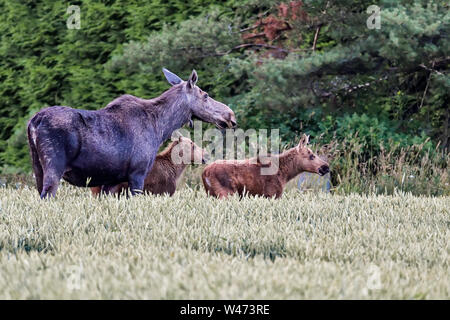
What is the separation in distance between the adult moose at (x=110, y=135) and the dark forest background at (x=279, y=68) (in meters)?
3.79

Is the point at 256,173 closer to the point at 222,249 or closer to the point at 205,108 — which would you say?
the point at 205,108

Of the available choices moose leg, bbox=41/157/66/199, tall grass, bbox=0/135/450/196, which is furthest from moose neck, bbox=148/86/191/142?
tall grass, bbox=0/135/450/196

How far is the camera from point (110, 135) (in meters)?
7.00

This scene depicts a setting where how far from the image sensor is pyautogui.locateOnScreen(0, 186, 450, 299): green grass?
12.6ft

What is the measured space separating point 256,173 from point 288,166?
0.49m

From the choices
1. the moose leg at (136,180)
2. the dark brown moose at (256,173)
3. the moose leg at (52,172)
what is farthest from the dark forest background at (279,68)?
the moose leg at (52,172)

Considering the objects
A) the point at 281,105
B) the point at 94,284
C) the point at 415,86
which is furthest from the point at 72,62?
the point at 94,284

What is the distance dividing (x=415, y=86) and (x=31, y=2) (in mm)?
9066

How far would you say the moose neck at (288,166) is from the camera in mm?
8477

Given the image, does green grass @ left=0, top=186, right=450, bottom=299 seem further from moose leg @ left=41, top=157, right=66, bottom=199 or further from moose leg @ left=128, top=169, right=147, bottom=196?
moose leg @ left=128, top=169, right=147, bottom=196

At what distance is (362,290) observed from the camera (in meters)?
3.82

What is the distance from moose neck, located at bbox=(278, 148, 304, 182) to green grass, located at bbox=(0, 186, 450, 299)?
1.09m

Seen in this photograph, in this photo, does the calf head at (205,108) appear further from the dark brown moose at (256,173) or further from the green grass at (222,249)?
the green grass at (222,249)
